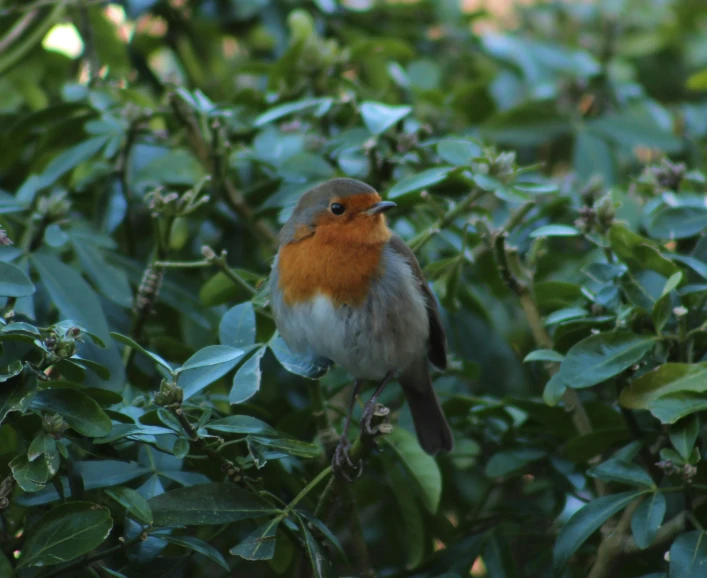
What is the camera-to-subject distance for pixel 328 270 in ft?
8.68

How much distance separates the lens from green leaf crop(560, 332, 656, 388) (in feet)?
6.93

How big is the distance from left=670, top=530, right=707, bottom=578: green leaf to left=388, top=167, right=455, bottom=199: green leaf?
1089 millimetres

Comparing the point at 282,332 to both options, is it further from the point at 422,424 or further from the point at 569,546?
the point at 569,546

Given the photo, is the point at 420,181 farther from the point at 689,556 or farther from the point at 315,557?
the point at 689,556

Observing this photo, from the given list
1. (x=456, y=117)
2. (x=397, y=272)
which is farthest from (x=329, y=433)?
(x=456, y=117)

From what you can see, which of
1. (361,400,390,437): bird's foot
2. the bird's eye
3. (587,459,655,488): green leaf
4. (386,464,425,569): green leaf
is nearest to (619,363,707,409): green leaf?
(587,459,655,488): green leaf

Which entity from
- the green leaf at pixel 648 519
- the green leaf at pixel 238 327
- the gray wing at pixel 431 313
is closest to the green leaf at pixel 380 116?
the gray wing at pixel 431 313

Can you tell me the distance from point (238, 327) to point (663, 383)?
41.5 inches

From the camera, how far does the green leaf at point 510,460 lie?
248 cm

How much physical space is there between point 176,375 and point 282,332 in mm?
614

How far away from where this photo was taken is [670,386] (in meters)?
2.04

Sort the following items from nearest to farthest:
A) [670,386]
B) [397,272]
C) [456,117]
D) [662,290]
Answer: [670,386] < [662,290] < [397,272] < [456,117]

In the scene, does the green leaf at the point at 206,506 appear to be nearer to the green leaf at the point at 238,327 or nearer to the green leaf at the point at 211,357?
the green leaf at the point at 211,357

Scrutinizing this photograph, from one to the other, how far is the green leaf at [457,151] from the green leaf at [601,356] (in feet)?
2.01
